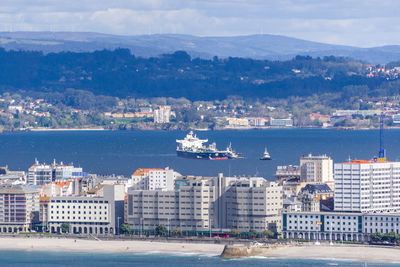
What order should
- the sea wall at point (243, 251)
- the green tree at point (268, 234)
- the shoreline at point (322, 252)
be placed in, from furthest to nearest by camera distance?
the green tree at point (268, 234)
the sea wall at point (243, 251)
the shoreline at point (322, 252)

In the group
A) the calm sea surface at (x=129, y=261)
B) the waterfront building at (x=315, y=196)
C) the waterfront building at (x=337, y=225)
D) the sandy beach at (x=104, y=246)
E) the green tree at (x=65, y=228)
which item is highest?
the waterfront building at (x=315, y=196)

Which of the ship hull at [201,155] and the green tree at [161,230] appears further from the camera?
the ship hull at [201,155]

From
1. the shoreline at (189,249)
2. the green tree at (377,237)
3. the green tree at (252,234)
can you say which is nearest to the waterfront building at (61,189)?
the shoreline at (189,249)

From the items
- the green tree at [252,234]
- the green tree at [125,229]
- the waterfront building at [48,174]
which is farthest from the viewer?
the waterfront building at [48,174]

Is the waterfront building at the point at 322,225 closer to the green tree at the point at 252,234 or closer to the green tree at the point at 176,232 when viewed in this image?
the green tree at the point at 252,234

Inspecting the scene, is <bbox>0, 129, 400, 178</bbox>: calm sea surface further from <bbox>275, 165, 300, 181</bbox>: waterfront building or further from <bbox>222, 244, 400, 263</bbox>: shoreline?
<bbox>222, 244, 400, 263</bbox>: shoreline
